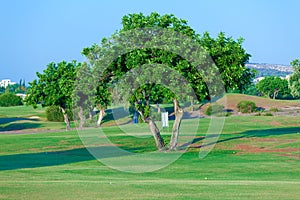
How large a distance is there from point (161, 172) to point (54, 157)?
43.5 feet

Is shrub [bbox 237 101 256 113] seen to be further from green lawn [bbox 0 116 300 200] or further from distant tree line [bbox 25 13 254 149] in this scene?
distant tree line [bbox 25 13 254 149]

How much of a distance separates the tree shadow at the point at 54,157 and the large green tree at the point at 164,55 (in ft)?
15.3

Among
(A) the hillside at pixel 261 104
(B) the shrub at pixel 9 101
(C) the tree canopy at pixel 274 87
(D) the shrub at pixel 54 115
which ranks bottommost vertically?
(D) the shrub at pixel 54 115

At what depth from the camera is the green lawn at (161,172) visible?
21.1 m

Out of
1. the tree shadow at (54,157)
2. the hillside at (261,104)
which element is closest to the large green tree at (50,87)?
the tree shadow at (54,157)

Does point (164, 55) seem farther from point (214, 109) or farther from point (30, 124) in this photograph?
point (214, 109)

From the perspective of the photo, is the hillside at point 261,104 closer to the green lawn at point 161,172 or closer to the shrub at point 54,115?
the shrub at point 54,115

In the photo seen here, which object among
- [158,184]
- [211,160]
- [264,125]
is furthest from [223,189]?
[264,125]

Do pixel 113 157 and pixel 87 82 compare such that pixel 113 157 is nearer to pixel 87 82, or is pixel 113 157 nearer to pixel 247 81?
pixel 87 82

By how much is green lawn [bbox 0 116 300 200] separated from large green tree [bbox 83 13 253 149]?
468cm

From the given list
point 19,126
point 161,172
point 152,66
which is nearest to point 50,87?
point 19,126

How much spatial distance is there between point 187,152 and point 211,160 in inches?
238

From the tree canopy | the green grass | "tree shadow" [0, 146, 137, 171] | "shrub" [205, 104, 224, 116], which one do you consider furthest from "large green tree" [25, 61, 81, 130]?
the tree canopy

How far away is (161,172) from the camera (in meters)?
33.3
